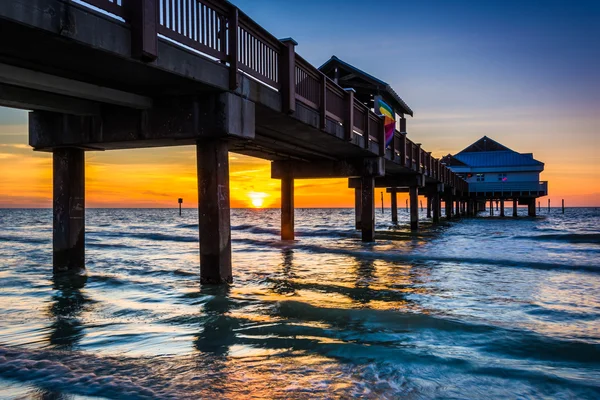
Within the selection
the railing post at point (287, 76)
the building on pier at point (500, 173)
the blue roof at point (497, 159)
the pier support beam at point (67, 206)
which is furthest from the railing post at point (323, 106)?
the blue roof at point (497, 159)

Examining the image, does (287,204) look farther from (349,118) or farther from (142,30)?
(142,30)

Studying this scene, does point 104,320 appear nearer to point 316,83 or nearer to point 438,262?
point 316,83

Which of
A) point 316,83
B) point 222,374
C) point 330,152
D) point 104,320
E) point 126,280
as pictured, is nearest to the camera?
point 222,374

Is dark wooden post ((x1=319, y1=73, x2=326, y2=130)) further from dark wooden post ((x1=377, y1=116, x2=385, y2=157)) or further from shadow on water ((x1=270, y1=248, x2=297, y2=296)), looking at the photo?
dark wooden post ((x1=377, y1=116, x2=385, y2=157))

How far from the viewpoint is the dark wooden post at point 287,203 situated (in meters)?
22.0

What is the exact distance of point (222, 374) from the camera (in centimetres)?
469

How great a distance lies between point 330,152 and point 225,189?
33.5 feet

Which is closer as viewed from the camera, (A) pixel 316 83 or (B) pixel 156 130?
(B) pixel 156 130

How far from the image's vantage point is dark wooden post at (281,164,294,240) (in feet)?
72.0

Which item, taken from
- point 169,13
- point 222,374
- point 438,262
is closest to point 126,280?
point 169,13

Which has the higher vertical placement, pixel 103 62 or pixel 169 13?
pixel 169 13

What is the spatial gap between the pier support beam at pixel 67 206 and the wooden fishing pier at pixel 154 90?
26 mm

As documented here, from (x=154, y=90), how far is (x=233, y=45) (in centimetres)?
163

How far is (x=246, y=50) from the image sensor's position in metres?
9.23
